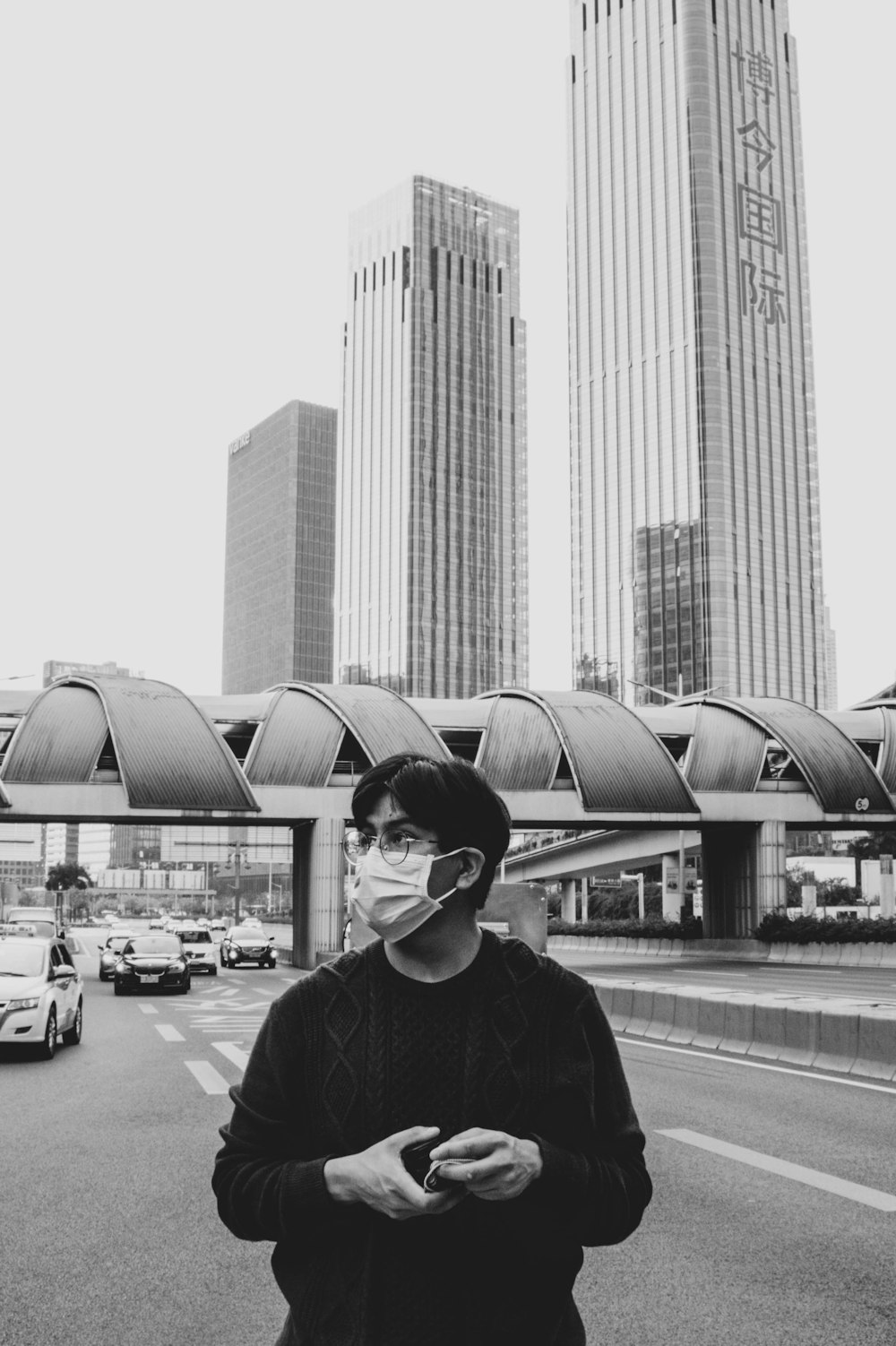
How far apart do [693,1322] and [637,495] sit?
181827mm

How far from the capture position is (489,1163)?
2539 mm

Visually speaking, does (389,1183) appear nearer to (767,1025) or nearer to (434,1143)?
(434,1143)

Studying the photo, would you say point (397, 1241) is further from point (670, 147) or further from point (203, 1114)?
point (670, 147)

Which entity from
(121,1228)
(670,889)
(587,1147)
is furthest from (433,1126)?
(670,889)

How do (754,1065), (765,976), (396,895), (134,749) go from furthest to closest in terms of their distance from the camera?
1. (134,749)
2. (765,976)
3. (754,1065)
4. (396,895)

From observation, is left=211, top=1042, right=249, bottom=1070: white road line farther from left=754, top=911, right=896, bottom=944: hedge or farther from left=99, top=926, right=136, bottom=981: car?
left=754, top=911, right=896, bottom=944: hedge

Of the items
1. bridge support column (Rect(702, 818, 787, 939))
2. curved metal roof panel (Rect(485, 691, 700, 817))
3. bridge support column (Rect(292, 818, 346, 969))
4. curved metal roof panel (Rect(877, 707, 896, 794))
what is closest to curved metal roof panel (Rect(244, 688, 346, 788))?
bridge support column (Rect(292, 818, 346, 969))

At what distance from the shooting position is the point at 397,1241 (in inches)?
107

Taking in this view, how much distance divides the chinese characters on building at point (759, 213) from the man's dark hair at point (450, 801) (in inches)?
7488

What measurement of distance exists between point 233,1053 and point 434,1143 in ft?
49.3

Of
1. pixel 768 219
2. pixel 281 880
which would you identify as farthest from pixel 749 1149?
pixel 768 219

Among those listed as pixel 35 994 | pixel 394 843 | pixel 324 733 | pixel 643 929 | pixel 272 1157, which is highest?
pixel 324 733

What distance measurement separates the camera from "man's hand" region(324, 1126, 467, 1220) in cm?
256

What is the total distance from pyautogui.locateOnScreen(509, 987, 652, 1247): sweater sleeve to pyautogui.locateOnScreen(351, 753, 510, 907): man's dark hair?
40cm
